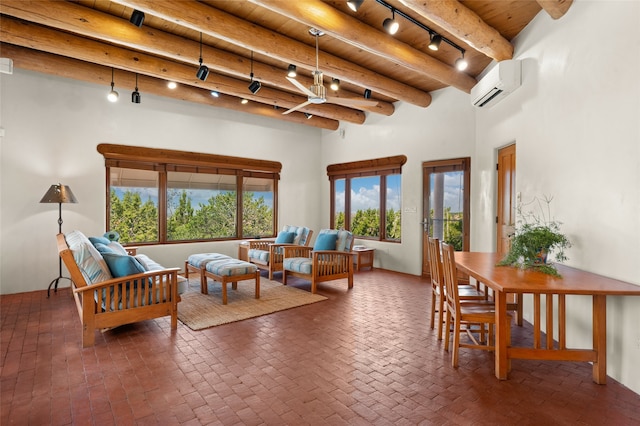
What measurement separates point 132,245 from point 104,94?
2.56 m

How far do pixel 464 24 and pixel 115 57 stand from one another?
165 inches

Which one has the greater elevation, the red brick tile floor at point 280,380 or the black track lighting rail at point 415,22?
the black track lighting rail at point 415,22

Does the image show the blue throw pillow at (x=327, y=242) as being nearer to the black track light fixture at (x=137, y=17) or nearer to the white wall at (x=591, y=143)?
the white wall at (x=591, y=143)

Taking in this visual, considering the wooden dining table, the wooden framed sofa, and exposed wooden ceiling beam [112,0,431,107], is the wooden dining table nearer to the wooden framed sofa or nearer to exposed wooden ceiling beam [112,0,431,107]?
the wooden framed sofa

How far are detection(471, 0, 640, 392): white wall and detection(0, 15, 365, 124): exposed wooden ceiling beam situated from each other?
398cm

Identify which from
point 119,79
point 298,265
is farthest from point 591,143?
point 119,79

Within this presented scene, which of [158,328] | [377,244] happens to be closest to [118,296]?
[158,328]

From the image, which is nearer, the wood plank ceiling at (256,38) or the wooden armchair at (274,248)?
the wood plank ceiling at (256,38)

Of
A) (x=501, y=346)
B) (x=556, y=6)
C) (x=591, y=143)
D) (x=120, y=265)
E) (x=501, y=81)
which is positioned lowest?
(x=501, y=346)

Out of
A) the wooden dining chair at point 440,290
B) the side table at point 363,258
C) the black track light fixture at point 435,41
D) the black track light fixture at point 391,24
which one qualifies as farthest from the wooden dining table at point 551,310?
the side table at point 363,258

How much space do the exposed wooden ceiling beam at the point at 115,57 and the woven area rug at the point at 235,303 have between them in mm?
3159

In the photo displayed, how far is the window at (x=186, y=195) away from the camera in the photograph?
5910 mm

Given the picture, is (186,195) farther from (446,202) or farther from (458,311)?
(458,311)

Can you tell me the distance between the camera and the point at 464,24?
349 centimetres
